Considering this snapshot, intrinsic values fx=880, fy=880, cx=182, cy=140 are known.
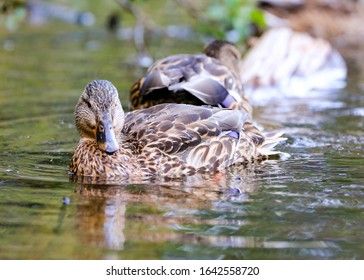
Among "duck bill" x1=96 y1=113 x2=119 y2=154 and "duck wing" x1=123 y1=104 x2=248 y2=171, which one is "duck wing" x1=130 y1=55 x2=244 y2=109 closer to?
"duck wing" x1=123 y1=104 x2=248 y2=171

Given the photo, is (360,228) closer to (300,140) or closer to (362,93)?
(300,140)

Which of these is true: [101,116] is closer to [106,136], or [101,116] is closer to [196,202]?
[106,136]

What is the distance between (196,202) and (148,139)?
111 centimetres

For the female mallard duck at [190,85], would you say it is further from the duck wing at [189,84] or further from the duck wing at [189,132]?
the duck wing at [189,132]

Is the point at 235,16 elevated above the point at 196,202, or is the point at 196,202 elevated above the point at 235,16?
the point at 235,16

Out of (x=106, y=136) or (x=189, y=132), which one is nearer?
(x=106, y=136)

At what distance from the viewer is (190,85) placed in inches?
352

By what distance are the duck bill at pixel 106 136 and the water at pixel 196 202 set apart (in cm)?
32

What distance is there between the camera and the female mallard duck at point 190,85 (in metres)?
9.00

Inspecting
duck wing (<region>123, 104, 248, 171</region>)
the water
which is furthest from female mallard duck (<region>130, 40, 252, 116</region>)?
duck wing (<region>123, 104, 248, 171</region>)

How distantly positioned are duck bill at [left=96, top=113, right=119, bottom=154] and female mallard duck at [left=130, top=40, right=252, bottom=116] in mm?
1638

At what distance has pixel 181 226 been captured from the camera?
6.04 m

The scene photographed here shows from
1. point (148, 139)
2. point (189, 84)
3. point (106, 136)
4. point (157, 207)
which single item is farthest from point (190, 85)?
point (157, 207)

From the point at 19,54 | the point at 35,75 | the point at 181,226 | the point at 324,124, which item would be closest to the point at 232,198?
the point at 181,226
